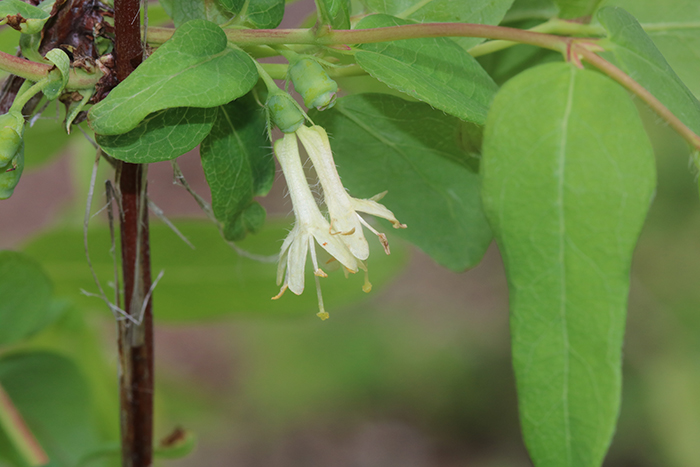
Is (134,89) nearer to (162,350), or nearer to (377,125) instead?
(377,125)

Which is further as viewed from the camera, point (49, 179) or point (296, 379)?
point (49, 179)

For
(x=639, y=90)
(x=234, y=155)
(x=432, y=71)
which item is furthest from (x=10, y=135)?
(x=639, y=90)

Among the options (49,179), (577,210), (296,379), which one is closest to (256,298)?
(577,210)

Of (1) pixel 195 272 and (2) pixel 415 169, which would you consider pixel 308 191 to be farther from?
(1) pixel 195 272

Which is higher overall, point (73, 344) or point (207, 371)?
point (73, 344)

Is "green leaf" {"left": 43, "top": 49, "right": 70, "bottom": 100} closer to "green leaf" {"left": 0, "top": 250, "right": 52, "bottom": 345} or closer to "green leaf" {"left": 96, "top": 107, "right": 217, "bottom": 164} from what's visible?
"green leaf" {"left": 96, "top": 107, "right": 217, "bottom": 164}

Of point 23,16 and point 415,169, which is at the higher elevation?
point 23,16
